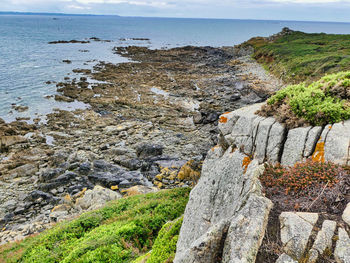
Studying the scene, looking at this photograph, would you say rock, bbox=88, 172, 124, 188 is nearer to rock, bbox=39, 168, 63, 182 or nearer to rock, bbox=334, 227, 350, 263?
rock, bbox=39, 168, 63, 182

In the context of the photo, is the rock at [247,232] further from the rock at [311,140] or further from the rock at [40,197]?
the rock at [40,197]

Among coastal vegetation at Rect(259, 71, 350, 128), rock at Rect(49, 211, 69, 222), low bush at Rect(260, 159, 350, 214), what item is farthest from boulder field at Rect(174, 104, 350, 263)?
rock at Rect(49, 211, 69, 222)

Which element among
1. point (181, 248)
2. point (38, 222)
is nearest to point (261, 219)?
point (181, 248)

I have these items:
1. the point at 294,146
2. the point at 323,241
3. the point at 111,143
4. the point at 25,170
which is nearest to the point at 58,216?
the point at 25,170

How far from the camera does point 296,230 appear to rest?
5703 mm

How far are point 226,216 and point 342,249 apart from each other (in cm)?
338

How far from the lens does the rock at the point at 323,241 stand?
17.1ft

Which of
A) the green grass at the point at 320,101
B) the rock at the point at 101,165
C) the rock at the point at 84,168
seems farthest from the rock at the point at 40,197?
the green grass at the point at 320,101

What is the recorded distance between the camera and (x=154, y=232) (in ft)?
43.2

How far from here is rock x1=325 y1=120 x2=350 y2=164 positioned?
820 centimetres

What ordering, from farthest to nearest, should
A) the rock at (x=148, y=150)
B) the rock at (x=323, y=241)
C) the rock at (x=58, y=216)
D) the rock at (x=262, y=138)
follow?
the rock at (x=148, y=150) < the rock at (x=58, y=216) < the rock at (x=262, y=138) < the rock at (x=323, y=241)

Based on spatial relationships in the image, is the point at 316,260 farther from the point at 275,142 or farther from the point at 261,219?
the point at 275,142

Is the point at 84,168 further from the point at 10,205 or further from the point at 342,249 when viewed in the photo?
the point at 342,249

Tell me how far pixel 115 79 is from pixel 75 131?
2732 cm
